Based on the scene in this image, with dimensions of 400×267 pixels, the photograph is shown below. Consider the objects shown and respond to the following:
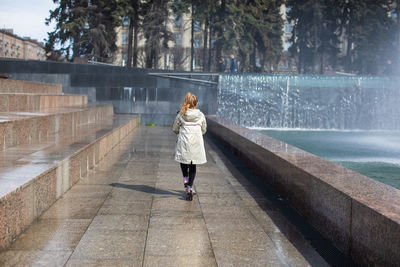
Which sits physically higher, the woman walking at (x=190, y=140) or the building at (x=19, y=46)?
the building at (x=19, y=46)

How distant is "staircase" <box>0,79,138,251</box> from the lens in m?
4.57

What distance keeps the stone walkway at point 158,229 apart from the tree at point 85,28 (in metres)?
27.5

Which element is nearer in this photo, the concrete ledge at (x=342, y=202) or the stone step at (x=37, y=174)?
the concrete ledge at (x=342, y=202)

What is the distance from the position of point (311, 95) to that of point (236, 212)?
20160mm

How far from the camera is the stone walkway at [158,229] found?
14.1 feet

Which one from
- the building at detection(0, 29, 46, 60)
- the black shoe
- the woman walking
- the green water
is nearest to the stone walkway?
the black shoe

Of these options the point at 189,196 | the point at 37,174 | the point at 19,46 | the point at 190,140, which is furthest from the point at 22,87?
the point at 19,46

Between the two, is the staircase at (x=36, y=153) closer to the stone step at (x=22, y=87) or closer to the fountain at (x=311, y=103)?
the stone step at (x=22, y=87)

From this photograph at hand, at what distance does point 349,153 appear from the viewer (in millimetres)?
13945

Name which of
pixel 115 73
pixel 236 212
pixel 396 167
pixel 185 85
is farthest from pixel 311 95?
pixel 236 212

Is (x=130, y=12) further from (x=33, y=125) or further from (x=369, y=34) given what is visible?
(x=33, y=125)

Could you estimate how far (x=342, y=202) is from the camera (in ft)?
15.1

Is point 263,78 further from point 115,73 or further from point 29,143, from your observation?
point 29,143

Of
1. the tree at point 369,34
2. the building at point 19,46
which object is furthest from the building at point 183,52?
Answer: the building at point 19,46
